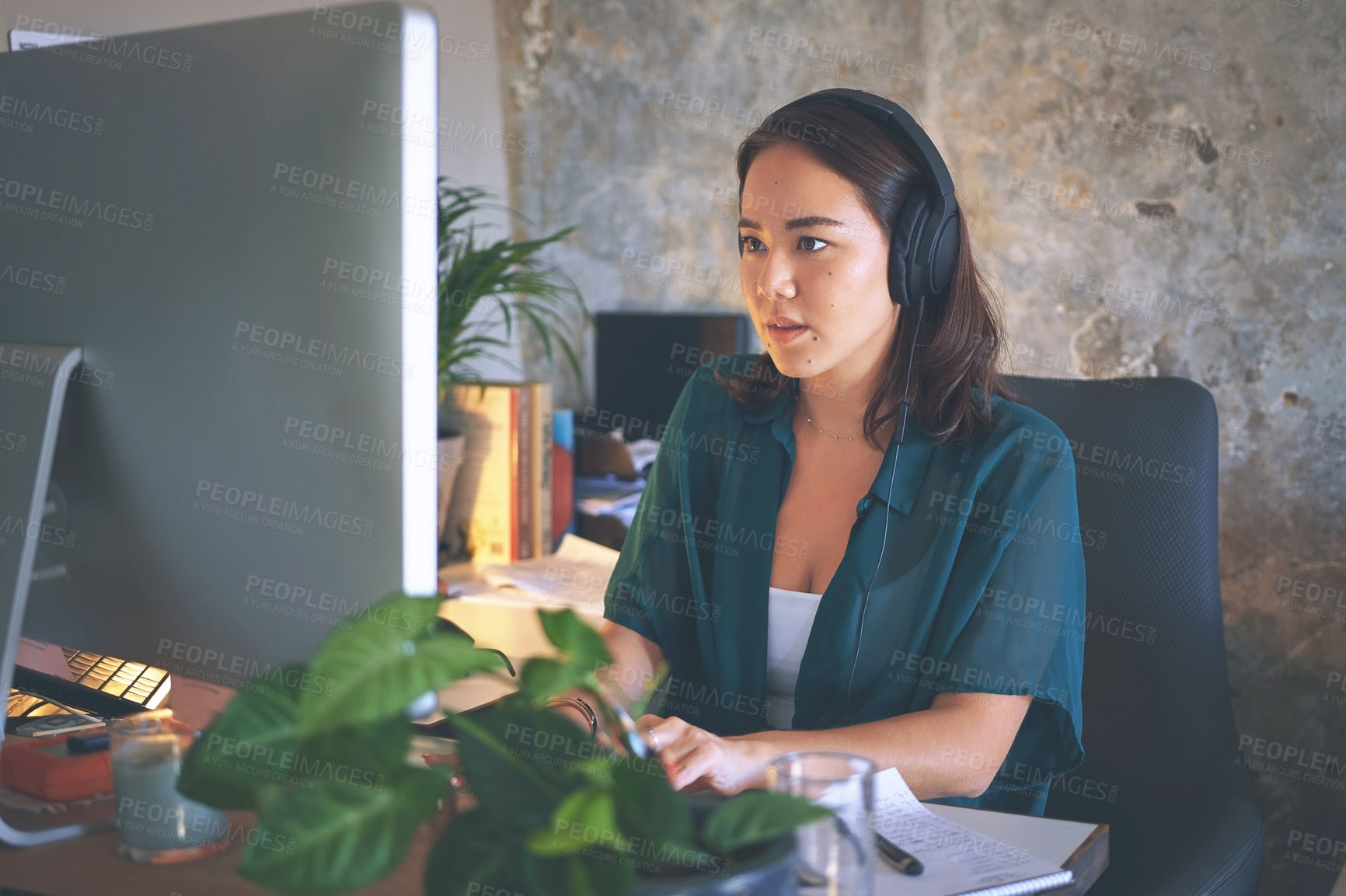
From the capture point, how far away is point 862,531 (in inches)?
50.2

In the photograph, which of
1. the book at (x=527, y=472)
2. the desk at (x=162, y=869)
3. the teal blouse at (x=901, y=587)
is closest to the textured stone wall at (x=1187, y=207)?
the teal blouse at (x=901, y=587)

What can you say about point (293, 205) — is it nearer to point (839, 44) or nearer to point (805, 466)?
point (805, 466)

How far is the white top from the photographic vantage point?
1300mm

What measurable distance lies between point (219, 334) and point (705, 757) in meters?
0.52

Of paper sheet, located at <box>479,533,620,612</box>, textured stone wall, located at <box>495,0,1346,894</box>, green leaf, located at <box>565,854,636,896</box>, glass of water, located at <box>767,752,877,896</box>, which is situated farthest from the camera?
textured stone wall, located at <box>495,0,1346,894</box>

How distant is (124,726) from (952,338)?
3.49ft

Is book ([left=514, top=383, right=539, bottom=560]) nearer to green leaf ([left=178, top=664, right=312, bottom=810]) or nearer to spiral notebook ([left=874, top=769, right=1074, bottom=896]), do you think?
spiral notebook ([left=874, top=769, right=1074, bottom=896])

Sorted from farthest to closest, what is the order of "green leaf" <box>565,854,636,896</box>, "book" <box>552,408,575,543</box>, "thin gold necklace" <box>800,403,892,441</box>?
"book" <box>552,408,575,543</box>, "thin gold necklace" <box>800,403,892,441</box>, "green leaf" <box>565,854,636,896</box>

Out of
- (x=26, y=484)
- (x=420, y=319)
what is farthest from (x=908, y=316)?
(x=26, y=484)

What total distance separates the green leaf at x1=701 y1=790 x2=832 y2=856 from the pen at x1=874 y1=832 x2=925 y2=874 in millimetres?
337

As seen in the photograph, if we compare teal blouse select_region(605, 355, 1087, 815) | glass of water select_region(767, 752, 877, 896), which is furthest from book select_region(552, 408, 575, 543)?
glass of water select_region(767, 752, 877, 896)

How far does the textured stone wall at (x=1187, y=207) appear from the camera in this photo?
2.10m

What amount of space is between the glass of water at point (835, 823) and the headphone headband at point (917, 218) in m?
0.82

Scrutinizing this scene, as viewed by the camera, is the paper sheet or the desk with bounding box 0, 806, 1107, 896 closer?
the desk with bounding box 0, 806, 1107, 896
